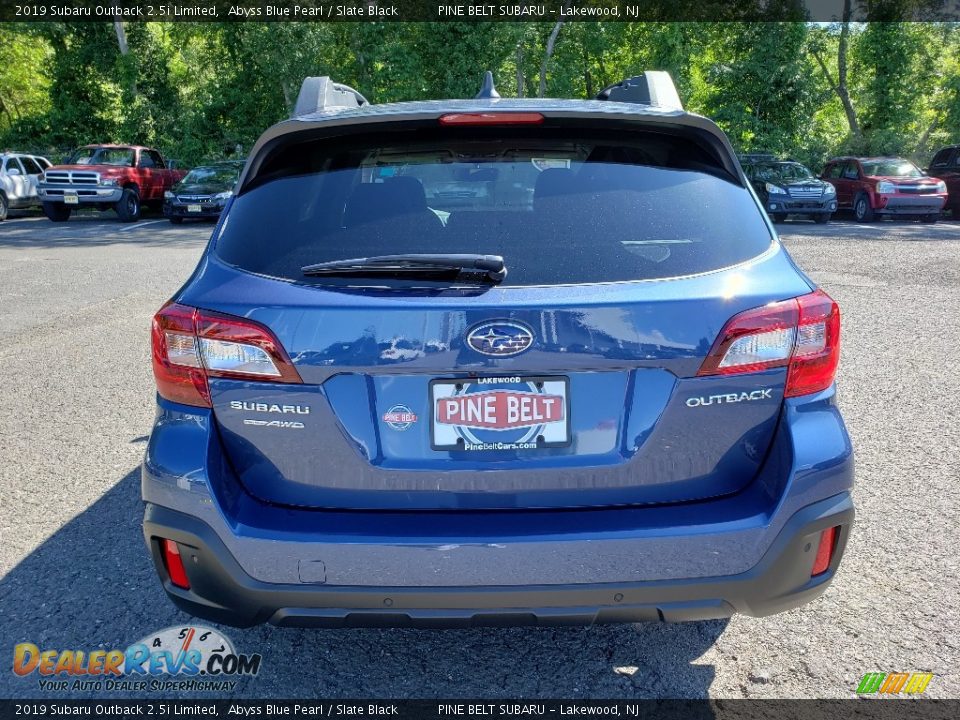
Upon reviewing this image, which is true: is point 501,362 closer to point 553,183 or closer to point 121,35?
point 553,183

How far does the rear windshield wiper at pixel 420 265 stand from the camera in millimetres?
2268

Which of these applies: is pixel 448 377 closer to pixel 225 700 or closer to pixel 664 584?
pixel 664 584

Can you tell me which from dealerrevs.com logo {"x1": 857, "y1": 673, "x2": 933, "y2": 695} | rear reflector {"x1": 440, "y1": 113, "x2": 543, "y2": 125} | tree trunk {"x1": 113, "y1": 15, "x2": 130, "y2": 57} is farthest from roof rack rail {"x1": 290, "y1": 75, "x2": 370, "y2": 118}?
tree trunk {"x1": 113, "y1": 15, "x2": 130, "y2": 57}

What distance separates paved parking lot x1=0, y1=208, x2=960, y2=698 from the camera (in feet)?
9.18

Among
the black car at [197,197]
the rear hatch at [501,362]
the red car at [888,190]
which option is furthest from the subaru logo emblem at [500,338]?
the red car at [888,190]

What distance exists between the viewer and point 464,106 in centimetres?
279

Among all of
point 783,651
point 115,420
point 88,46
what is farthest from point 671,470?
point 88,46

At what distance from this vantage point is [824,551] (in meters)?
2.39

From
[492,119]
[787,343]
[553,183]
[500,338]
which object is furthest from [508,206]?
[787,343]

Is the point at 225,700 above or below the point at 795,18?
below

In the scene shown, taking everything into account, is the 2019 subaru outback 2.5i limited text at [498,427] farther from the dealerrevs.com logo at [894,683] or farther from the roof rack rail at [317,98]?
the roof rack rail at [317,98]

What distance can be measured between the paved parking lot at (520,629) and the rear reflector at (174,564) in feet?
1.83

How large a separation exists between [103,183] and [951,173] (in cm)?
2363

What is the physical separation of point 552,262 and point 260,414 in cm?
90
